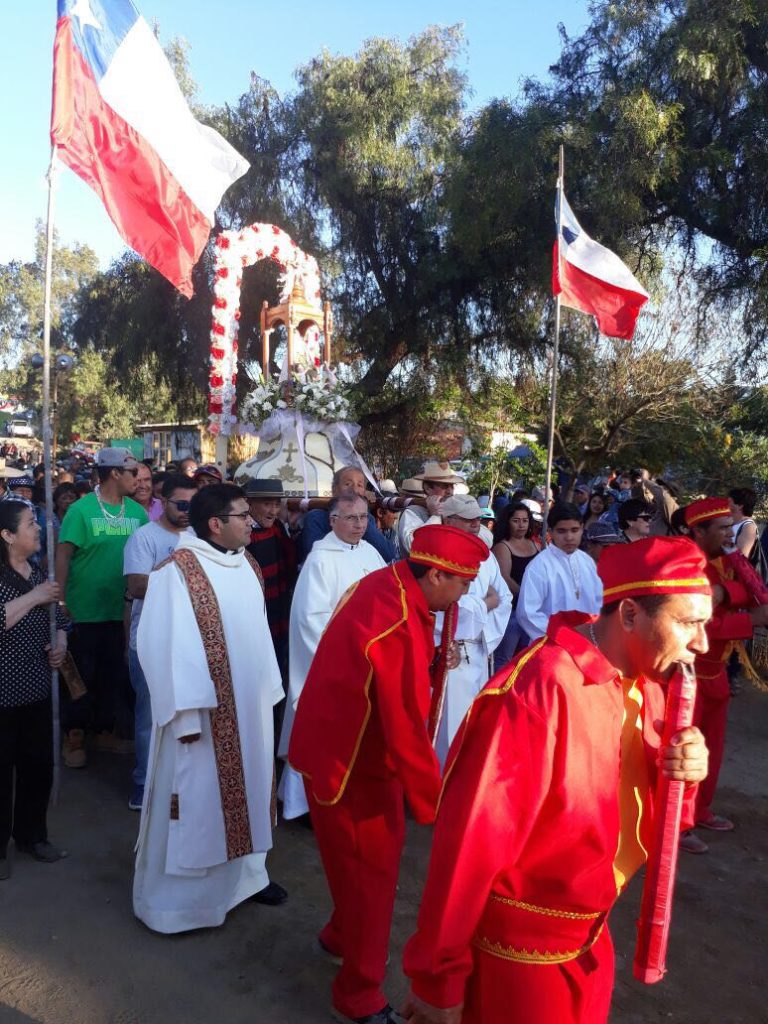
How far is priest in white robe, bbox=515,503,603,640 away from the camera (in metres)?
5.53

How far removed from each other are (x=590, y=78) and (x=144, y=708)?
41.9ft

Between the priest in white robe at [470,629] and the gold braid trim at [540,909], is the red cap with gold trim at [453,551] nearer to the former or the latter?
the gold braid trim at [540,909]

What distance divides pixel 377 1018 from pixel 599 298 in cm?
638

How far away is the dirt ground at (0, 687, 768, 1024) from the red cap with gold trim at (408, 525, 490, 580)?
5.92 ft

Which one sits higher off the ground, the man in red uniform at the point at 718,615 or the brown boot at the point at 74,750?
the man in red uniform at the point at 718,615

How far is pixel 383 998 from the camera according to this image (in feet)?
10.4

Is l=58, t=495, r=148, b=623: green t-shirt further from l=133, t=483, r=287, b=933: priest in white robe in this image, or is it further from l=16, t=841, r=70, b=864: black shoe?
l=133, t=483, r=287, b=933: priest in white robe

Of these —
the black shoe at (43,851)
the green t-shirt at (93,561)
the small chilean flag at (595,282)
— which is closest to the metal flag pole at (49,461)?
the black shoe at (43,851)

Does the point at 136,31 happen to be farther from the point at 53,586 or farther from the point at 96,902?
the point at 96,902

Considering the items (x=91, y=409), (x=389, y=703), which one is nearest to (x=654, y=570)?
(x=389, y=703)

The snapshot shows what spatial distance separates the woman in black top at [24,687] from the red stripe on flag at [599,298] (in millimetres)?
5333

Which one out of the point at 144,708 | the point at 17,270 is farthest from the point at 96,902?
the point at 17,270

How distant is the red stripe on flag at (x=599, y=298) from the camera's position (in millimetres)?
7688

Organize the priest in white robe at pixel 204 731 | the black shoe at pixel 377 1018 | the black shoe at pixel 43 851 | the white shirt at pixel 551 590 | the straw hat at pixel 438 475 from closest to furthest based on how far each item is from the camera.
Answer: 1. the black shoe at pixel 377 1018
2. the priest in white robe at pixel 204 731
3. the black shoe at pixel 43 851
4. the white shirt at pixel 551 590
5. the straw hat at pixel 438 475
